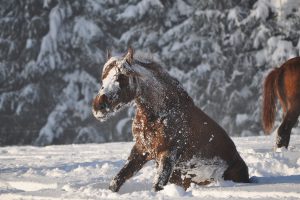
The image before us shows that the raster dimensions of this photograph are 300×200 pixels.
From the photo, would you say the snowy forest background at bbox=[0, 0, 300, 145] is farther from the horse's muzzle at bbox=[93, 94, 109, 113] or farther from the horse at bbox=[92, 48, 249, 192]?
the horse's muzzle at bbox=[93, 94, 109, 113]

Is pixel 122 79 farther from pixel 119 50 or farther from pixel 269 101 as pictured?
Result: pixel 119 50

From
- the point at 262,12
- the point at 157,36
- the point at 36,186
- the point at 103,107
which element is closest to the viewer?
the point at 103,107

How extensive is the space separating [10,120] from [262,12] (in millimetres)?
7709

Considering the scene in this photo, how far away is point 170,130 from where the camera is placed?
14.7 feet

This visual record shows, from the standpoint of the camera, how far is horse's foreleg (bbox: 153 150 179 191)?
4.37 m

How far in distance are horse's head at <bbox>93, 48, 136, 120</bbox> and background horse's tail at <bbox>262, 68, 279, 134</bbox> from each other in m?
2.58

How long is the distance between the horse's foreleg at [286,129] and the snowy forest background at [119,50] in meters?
9.24

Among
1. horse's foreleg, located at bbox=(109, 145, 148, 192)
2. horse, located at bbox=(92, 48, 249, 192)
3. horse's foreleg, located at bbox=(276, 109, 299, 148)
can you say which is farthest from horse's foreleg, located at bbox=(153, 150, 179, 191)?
horse's foreleg, located at bbox=(276, 109, 299, 148)

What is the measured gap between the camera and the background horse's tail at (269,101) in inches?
263

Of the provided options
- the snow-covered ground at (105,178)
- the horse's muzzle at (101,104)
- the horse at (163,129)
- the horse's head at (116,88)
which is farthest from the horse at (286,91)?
the horse's muzzle at (101,104)

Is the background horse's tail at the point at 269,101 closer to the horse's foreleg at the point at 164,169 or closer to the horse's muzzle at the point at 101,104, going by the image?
the horse's foreleg at the point at 164,169

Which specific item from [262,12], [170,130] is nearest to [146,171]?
[170,130]

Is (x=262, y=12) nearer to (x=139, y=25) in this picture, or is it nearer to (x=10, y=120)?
(x=139, y=25)

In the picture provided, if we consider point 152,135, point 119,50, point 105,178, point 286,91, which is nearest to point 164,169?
point 152,135
